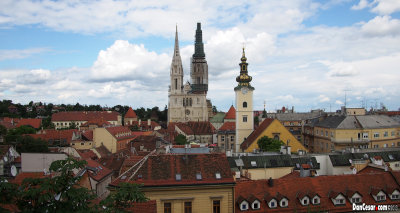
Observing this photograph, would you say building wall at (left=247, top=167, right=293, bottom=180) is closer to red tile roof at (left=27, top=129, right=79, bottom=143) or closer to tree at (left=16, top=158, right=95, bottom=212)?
tree at (left=16, top=158, right=95, bottom=212)

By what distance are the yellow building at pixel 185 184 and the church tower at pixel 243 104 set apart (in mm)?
36311

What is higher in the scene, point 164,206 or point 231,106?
point 231,106

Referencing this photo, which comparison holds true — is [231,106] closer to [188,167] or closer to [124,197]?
[188,167]

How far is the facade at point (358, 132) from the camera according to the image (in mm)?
53094

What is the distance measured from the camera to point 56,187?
42.1ft

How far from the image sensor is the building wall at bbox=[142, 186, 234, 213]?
21922 millimetres

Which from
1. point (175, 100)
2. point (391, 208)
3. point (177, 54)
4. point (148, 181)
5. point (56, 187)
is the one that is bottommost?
point (391, 208)

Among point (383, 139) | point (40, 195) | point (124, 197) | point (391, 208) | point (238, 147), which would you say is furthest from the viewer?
point (238, 147)

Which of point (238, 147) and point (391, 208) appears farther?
point (238, 147)

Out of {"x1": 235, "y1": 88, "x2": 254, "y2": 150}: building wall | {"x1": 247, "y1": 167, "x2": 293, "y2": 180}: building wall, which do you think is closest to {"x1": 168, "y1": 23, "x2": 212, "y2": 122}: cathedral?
{"x1": 235, "y1": 88, "x2": 254, "y2": 150}: building wall

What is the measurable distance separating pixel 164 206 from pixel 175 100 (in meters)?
110

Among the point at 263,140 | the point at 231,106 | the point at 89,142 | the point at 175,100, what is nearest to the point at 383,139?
the point at 263,140

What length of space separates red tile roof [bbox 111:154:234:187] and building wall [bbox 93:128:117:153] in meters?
42.1

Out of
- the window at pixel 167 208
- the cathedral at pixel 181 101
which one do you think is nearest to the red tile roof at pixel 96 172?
the window at pixel 167 208
